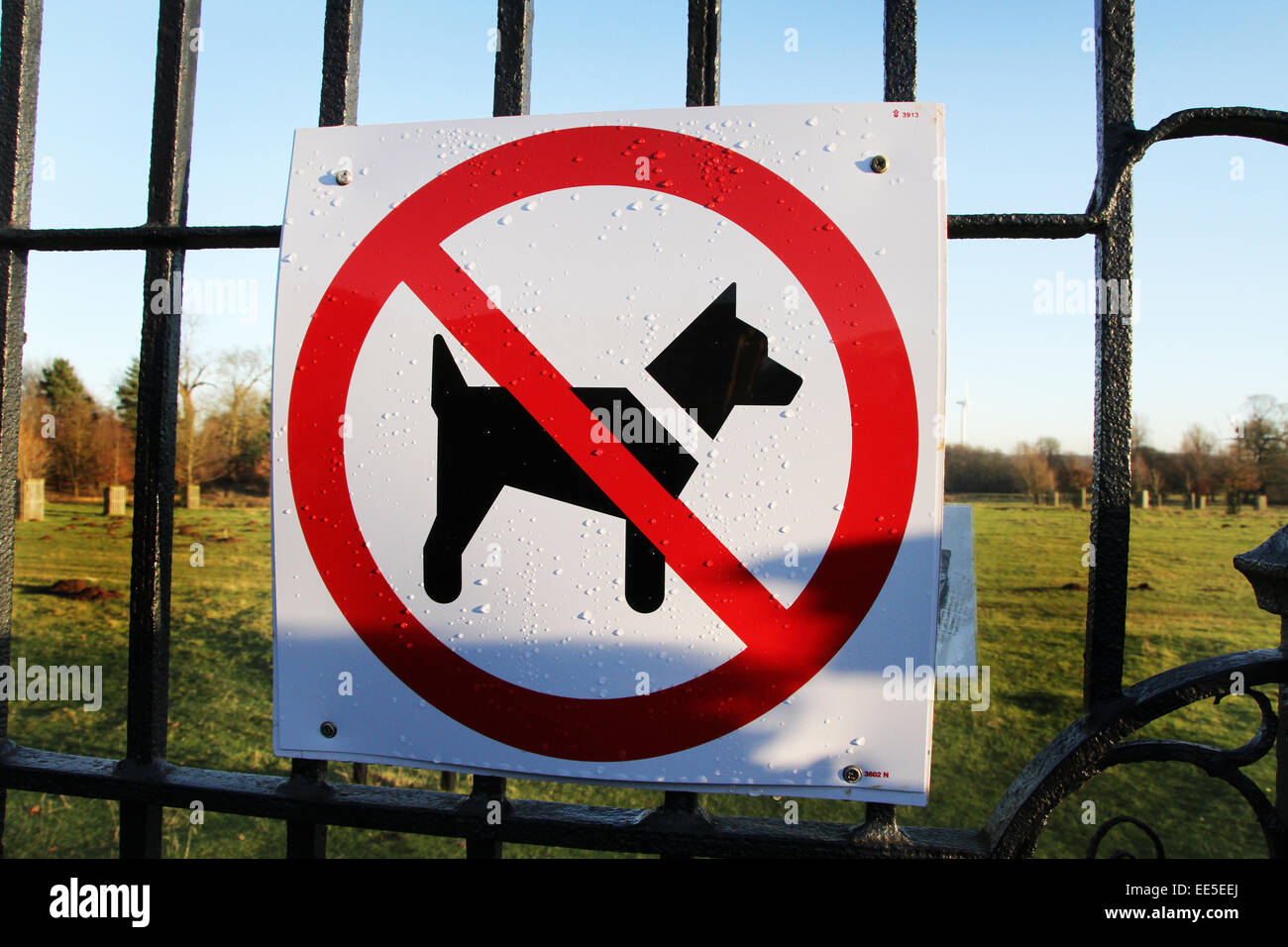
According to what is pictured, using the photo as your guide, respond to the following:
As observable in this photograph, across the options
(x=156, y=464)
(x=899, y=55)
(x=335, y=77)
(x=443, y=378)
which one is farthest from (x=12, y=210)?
(x=899, y=55)

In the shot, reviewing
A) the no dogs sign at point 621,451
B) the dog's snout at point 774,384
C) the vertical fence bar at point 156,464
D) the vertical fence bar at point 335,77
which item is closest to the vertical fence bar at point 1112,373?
the no dogs sign at point 621,451

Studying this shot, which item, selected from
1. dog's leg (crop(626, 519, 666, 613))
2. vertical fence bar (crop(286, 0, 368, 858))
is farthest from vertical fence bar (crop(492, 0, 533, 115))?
dog's leg (crop(626, 519, 666, 613))

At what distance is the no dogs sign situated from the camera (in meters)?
0.97

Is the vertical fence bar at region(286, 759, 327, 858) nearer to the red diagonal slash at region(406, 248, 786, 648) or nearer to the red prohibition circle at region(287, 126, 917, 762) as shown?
the red prohibition circle at region(287, 126, 917, 762)

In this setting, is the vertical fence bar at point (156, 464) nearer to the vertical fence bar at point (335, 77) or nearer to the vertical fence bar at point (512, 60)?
the vertical fence bar at point (335, 77)

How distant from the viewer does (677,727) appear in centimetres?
99

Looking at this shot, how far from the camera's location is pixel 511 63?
1079mm

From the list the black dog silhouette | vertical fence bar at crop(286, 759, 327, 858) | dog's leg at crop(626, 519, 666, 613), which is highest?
the black dog silhouette

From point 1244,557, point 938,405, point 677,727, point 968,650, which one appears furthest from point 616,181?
point 1244,557

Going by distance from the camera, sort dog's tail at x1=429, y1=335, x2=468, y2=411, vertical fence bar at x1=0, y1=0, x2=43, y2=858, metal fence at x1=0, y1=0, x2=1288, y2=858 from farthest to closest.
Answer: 1. vertical fence bar at x1=0, y1=0, x2=43, y2=858
2. dog's tail at x1=429, y1=335, x2=468, y2=411
3. metal fence at x1=0, y1=0, x2=1288, y2=858

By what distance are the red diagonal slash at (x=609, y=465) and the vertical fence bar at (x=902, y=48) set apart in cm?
72

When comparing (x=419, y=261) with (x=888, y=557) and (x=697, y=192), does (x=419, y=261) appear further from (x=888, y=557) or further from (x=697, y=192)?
(x=888, y=557)

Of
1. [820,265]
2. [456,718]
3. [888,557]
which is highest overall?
[820,265]
